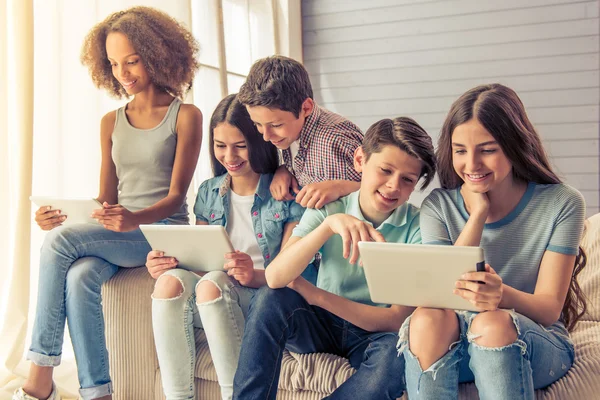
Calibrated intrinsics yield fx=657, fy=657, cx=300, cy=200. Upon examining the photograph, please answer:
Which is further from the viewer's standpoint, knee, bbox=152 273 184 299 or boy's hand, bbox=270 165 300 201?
boy's hand, bbox=270 165 300 201

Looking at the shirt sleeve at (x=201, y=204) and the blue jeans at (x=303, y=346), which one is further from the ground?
the shirt sleeve at (x=201, y=204)

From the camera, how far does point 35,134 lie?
7.67ft

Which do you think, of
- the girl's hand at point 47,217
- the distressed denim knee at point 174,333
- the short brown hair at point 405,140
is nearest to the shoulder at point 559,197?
the short brown hair at point 405,140

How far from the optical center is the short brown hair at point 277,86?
1.81 m

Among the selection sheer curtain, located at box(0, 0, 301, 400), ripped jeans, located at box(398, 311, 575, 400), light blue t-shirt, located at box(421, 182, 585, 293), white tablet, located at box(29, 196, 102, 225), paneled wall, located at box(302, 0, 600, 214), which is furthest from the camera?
paneled wall, located at box(302, 0, 600, 214)

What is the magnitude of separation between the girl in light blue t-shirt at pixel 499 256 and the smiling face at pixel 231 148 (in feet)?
1.89

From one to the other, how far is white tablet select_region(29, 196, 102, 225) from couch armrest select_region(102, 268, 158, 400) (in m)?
0.23

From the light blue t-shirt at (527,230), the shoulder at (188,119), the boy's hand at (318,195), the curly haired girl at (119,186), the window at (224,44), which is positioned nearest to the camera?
the light blue t-shirt at (527,230)

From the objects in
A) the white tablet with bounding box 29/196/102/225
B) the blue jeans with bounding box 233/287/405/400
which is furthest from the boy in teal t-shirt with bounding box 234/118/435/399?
the white tablet with bounding box 29/196/102/225

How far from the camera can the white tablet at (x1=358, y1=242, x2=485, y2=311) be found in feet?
3.92

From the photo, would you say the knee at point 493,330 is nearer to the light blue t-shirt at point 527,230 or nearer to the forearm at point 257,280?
the light blue t-shirt at point 527,230

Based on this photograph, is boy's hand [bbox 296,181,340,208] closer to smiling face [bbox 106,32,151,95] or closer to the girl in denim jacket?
the girl in denim jacket

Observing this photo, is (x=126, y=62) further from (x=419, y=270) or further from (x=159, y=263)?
(x=419, y=270)

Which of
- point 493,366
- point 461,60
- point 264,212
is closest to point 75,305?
point 264,212
